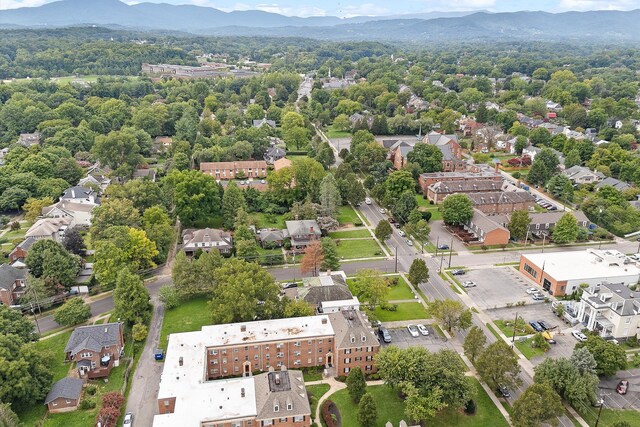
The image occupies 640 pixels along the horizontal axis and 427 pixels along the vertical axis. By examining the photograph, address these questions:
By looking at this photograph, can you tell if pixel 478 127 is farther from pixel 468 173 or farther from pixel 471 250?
pixel 471 250

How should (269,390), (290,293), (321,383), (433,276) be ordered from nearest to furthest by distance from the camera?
(269,390), (321,383), (290,293), (433,276)

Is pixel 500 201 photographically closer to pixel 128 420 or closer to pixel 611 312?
pixel 611 312

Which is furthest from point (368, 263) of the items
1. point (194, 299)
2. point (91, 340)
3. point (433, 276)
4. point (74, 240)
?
point (74, 240)

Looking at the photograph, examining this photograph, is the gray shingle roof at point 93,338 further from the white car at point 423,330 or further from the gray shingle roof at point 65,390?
the white car at point 423,330

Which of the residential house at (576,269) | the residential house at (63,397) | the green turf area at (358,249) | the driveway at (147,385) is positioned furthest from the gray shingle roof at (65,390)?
the residential house at (576,269)

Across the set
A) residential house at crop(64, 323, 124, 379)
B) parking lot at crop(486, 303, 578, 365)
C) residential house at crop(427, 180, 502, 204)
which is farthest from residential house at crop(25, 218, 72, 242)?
residential house at crop(427, 180, 502, 204)

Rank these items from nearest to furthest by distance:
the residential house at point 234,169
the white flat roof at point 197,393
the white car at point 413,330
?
the white flat roof at point 197,393
the white car at point 413,330
the residential house at point 234,169
